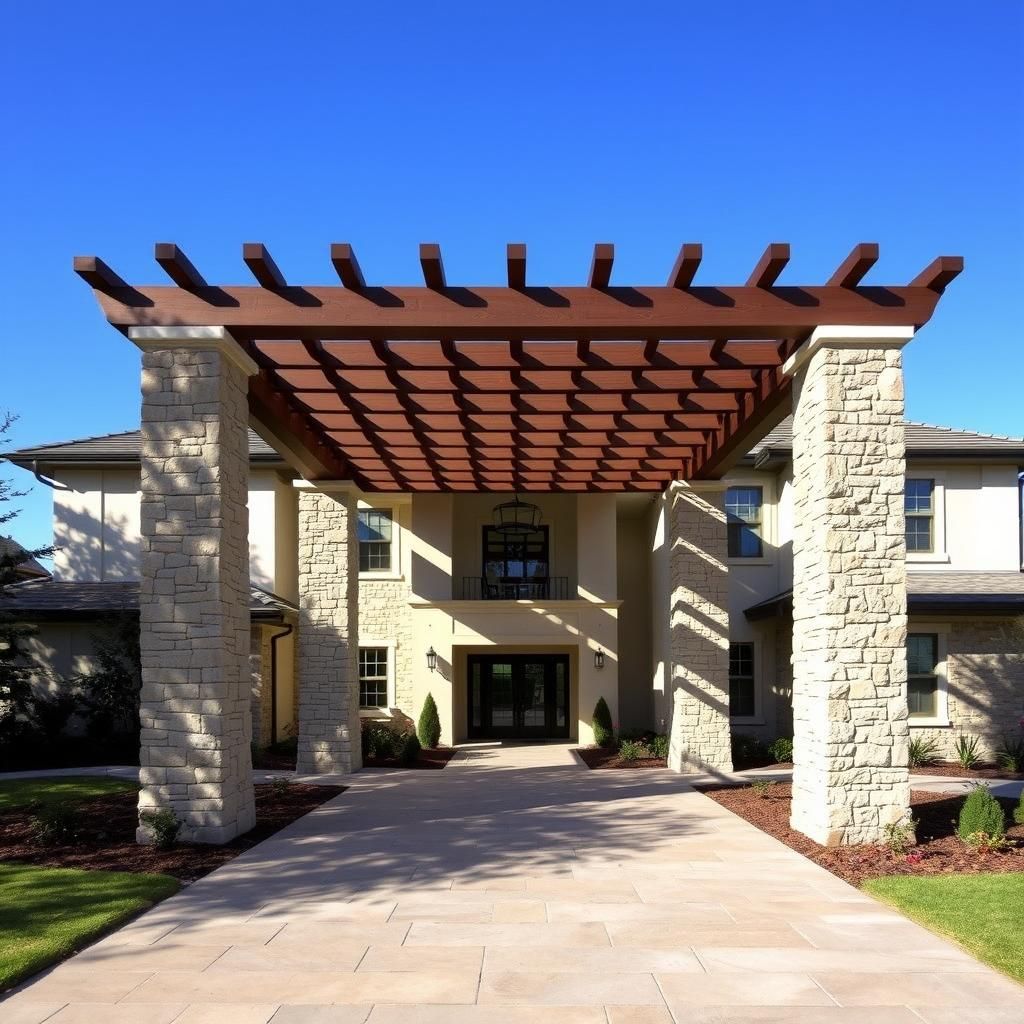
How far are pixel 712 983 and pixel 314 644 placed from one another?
1057 centimetres

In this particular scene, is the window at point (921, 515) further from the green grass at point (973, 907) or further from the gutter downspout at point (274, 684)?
the gutter downspout at point (274, 684)

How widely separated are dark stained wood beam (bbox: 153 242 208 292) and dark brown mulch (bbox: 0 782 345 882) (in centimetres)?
515

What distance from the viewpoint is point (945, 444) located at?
1883 centimetres

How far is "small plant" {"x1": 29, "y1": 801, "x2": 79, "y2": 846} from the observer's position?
898cm

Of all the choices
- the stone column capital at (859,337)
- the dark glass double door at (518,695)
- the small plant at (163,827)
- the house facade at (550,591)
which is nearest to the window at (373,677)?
the house facade at (550,591)

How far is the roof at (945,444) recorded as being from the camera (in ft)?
60.5

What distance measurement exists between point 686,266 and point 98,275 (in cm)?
534

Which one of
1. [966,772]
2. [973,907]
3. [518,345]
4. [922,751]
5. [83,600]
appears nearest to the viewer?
[973,907]

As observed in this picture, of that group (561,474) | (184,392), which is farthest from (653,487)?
(184,392)

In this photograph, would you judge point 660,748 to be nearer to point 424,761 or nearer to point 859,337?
point 424,761

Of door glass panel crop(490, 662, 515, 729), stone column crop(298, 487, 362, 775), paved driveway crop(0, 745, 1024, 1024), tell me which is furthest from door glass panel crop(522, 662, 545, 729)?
paved driveway crop(0, 745, 1024, 1024)

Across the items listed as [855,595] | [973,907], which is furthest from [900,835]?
[855,595]

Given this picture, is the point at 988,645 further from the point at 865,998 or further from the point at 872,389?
the point at 865,998

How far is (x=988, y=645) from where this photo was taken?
55.9ft
